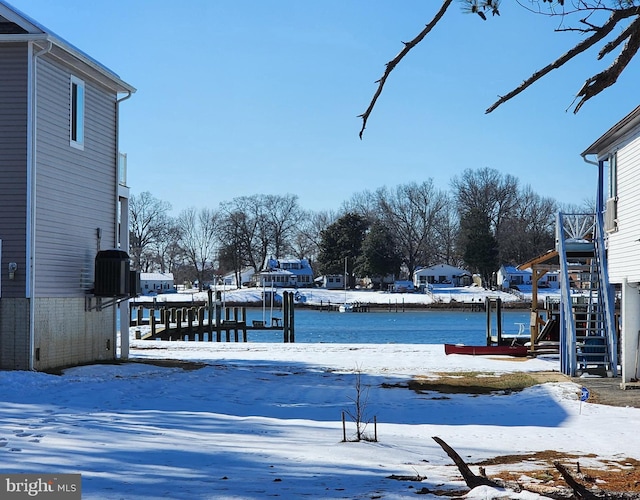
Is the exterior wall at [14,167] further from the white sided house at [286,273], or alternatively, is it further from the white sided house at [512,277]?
the white sided house at [512,277]

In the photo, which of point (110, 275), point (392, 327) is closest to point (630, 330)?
point (110, 275)

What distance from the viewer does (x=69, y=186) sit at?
1975 cm

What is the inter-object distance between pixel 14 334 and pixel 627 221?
44.1ft

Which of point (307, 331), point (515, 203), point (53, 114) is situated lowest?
point (307, 331)

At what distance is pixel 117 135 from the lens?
73.6 ft

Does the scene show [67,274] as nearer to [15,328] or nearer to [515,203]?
[15,328]

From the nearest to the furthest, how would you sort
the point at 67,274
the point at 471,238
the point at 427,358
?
the point at 67,274 < the point at 427,358 < the point at 471,238

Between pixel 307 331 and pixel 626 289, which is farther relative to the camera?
pixel 307 331

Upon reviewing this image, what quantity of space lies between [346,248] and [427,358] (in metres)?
81.4

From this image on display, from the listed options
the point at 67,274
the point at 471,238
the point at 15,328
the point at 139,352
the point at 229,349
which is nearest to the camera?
the point at 15,328

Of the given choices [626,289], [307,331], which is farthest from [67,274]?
[307,331]

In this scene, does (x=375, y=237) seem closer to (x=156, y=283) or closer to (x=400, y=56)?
(x=156, y=283)

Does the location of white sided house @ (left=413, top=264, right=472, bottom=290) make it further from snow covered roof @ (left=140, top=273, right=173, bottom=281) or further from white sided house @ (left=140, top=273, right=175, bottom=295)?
snow covered roof @ (left=140, top=273, right=173, bottom=281)

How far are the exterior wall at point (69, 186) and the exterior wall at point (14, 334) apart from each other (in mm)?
540
